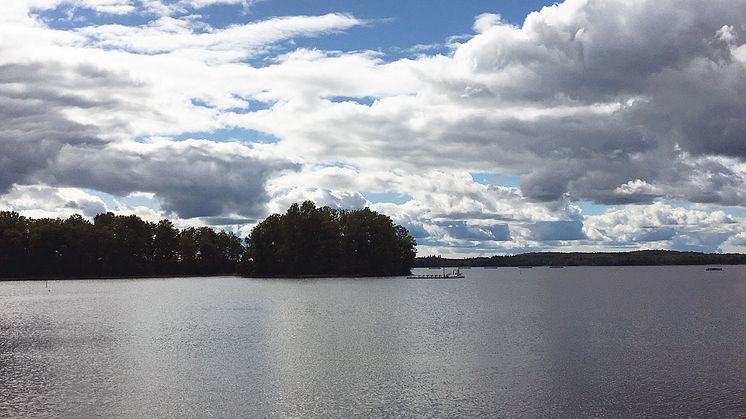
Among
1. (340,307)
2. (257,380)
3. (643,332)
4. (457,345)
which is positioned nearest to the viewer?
(257,380)

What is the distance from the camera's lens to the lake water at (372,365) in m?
37.6

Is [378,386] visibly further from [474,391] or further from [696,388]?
[696,388]

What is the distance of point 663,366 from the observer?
50.1 m

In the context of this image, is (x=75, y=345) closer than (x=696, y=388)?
No

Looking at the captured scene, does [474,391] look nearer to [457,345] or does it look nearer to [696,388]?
[696,388]

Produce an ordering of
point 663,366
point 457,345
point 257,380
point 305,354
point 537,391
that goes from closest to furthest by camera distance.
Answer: point 537,391, point 257,380, point 663,366, point 305,354, point 457,345

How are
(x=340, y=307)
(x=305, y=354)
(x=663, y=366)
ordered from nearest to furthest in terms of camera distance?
1. (x=663, y=366)
2. (x=305, y=354)
3. (x=340, y=307)

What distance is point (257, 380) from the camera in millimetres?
44875

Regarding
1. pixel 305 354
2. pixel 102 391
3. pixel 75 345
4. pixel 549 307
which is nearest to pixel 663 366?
pixel 305 354

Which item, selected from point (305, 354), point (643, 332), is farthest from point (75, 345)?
point (643, 332)

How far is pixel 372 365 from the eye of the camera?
50.6 meters

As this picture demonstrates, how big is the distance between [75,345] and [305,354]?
76.7ft

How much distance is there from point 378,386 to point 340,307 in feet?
223

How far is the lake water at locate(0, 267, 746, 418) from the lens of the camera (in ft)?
123
